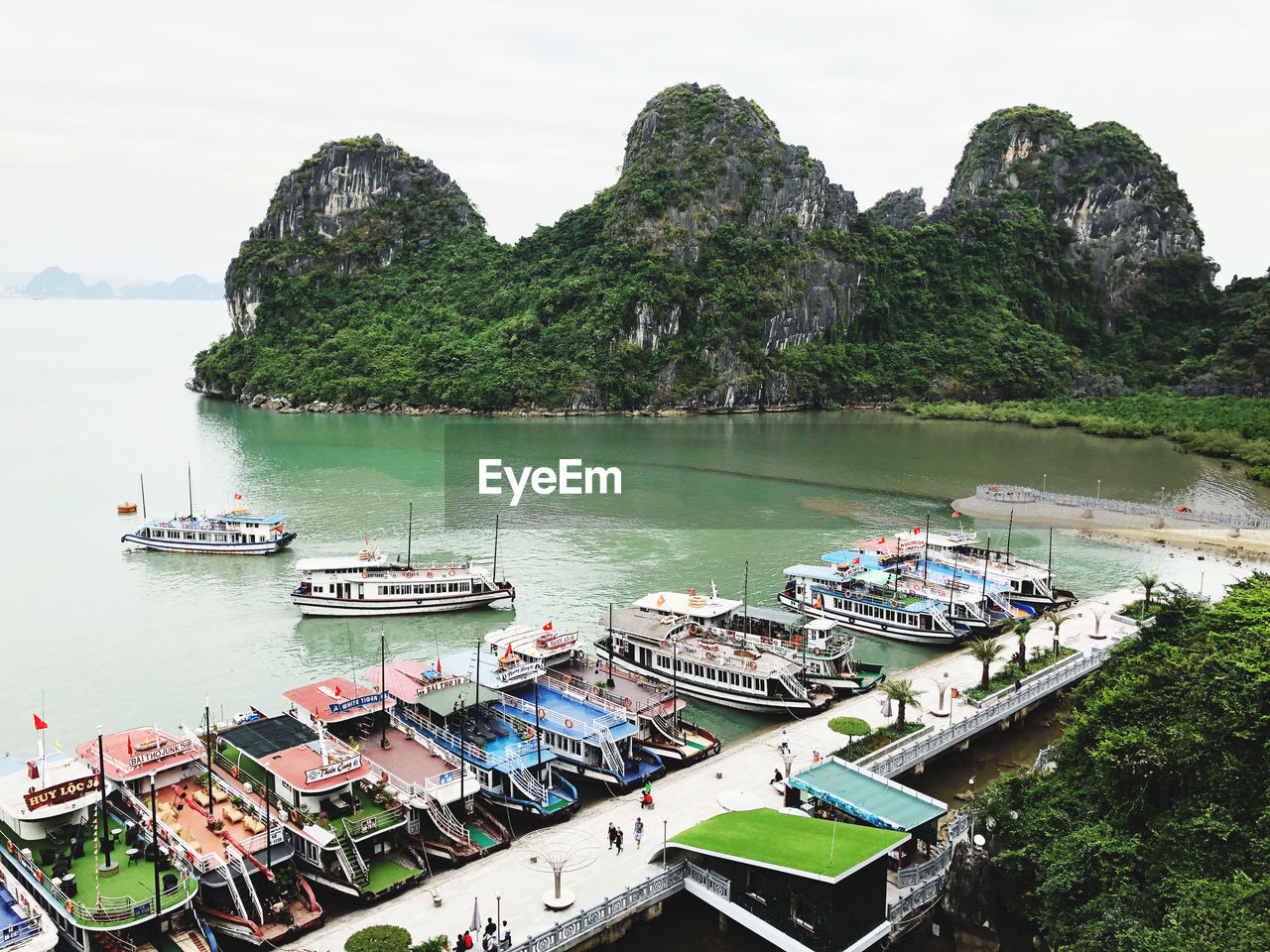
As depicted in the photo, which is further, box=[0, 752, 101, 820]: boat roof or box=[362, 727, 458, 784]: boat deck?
box=[362, 727, 458, 784]: boat deck

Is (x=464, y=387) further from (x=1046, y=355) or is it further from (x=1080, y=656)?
(x=1080, y=656)

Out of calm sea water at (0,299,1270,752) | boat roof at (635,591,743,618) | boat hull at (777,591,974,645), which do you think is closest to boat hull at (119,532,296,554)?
calm sea water at (0,299,1270,752)

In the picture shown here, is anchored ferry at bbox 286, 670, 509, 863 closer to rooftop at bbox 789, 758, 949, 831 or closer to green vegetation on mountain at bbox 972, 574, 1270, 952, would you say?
rooftop at bbox 789, 758, 949, 831

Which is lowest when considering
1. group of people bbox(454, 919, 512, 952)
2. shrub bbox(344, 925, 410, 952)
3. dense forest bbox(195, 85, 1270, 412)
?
shrub bbox(344, 925, 410, 952)

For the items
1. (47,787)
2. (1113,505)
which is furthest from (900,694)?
(1113,505)

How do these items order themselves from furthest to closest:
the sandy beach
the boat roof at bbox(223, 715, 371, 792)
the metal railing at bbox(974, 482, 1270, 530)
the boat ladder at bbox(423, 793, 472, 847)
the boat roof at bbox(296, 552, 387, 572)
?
the metal railing at bbox(974, 482, 1270, 530) < the sandy beach < the boat roof at bbox(296, 552, 387, 572) < the boat ladder at bbox(423, 793, 472, 847) < the boat roof at bbox(223, 715, 371, 792)

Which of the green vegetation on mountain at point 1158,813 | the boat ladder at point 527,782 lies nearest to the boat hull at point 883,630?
the green vegetation on mountain at point 1158,813
